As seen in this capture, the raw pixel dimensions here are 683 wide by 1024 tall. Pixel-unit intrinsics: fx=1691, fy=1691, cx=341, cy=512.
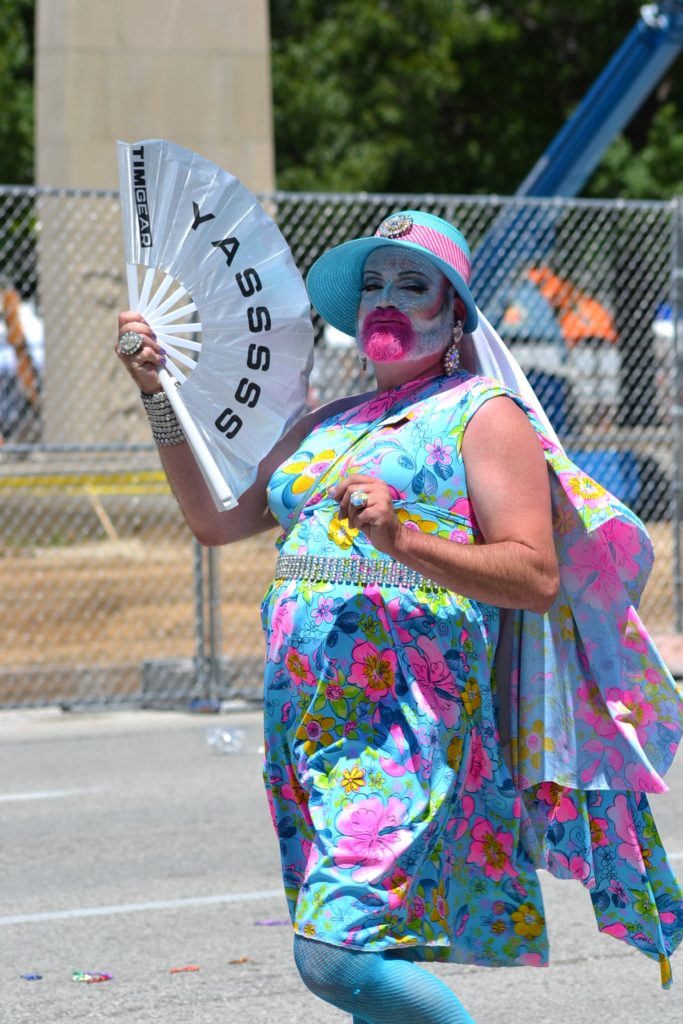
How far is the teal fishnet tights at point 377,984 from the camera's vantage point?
118 inches

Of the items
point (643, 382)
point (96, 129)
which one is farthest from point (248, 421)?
point (96, 129)

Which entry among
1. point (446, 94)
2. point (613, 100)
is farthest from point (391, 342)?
point (446, 94)

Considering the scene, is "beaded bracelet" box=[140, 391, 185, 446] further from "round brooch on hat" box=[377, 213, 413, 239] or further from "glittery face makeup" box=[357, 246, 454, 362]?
"round brooch on hat" box=[377, 213, 413, 239]

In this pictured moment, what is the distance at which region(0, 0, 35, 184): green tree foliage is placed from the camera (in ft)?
76.7

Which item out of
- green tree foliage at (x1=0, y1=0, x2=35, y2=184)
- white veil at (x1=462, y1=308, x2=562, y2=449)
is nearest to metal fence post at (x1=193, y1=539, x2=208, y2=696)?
white veil at (x1=462, y1=308, x2=562, y2=449)

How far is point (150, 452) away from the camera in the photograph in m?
11.8

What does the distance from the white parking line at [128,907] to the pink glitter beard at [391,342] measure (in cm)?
280

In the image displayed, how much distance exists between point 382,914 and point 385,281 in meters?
1.26

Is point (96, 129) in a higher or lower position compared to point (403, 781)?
lower

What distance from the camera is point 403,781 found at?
3.11 m

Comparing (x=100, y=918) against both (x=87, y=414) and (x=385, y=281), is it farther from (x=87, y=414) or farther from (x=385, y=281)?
(x=87, y=414)

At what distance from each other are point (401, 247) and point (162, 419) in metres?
0.63

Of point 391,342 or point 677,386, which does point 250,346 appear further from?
point 677,386

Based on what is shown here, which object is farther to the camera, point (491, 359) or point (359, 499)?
point (491, 359)
